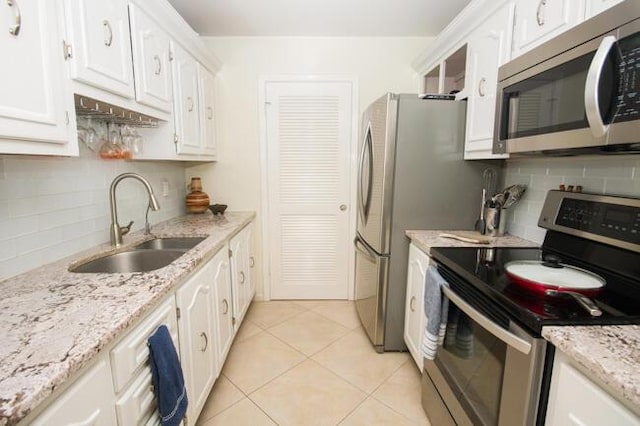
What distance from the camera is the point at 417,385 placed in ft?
5.97

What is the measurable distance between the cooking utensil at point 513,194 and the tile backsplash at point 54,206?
2309 mm

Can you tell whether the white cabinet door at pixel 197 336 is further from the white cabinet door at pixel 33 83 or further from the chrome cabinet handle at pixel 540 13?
the chrome cabinet handle at pixel 540 13

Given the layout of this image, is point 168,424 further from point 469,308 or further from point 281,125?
point 281,125

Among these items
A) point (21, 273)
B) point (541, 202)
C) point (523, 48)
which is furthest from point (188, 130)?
point (541, 202)

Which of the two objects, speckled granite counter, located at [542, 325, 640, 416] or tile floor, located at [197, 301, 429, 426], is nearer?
speckled granite counter, located at [542, 325, 640, 416]

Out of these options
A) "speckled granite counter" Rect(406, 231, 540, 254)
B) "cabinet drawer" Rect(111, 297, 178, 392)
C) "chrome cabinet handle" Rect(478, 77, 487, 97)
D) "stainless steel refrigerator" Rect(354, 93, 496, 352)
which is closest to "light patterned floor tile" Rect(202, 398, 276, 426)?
"cabinet drawer" Rect(111, 297, 178, 392)

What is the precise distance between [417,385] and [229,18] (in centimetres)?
294

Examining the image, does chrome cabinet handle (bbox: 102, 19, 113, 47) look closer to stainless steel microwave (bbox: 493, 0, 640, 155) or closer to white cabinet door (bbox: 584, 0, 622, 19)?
stainless steel microwave (bbox: 493, 0, 640, 155)

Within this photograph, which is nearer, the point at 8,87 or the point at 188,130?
the point at 8,87

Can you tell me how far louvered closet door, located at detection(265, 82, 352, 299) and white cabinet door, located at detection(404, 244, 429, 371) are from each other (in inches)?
40.7

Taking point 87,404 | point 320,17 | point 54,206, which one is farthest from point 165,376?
point 320,17

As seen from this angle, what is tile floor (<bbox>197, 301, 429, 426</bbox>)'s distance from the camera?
1599mm

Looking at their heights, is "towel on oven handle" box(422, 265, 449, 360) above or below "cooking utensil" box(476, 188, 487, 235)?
below

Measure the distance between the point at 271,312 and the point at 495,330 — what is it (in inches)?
83.2
